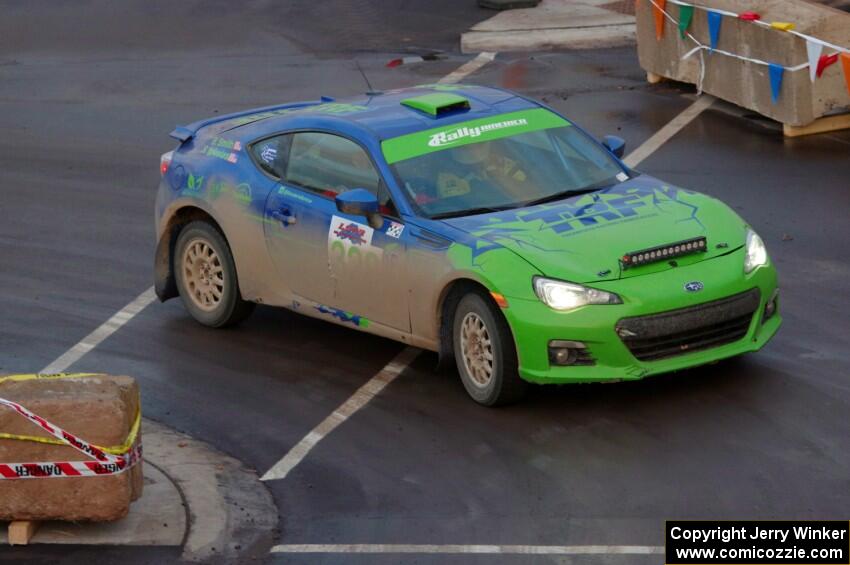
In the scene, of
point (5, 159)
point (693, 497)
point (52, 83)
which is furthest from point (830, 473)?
point (52, 83)

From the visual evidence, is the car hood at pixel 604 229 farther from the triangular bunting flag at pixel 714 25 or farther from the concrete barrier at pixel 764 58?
the triangular bunting flag at pixel 714 25

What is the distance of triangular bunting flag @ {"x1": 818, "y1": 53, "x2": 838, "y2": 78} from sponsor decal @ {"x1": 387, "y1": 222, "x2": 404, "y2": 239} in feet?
23.3

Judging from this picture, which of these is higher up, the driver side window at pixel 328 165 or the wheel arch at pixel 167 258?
the driver side window at pixel 328 165

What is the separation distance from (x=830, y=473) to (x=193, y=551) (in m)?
3.23

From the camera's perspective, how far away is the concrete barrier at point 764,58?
15.8 metres

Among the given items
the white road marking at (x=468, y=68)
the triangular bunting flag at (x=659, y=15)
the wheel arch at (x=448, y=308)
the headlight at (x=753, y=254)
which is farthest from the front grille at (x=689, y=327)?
the white road marking at (x=468, y=68)

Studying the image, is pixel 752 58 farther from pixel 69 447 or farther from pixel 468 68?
pixel 69 447

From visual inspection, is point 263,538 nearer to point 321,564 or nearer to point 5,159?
point 321,564

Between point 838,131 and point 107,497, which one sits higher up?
point 107,497

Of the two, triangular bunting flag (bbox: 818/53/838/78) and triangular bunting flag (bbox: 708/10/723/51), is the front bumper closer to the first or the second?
triangular bunting flag (bbox: 818/53/838/78)

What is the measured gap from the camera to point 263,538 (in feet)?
26.2

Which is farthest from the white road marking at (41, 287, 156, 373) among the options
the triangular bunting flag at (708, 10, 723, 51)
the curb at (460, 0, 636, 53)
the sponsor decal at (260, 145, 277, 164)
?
the curb at (460, 0, 636, 53)

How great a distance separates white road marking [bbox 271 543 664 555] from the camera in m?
7.48

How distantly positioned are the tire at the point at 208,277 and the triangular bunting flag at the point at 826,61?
22.3 feet
